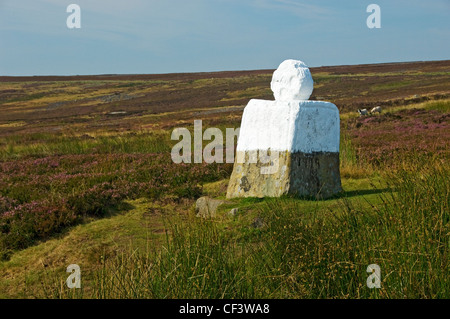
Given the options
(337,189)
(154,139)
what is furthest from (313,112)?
(154,139)

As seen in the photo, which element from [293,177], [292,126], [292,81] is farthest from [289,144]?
[292,81]

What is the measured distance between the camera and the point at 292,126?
30.5ft

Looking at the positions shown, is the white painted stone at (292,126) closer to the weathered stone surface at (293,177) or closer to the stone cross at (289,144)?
the stone cross at (289,144)

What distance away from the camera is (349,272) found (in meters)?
4.73

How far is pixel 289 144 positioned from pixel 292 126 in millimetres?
358

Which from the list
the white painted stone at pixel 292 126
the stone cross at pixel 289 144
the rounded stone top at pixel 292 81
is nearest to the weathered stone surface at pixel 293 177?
the stone cross at pixel 289 144

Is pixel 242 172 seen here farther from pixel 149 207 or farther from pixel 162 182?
pixel 162 182

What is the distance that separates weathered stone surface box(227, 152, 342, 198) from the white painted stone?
0.18m

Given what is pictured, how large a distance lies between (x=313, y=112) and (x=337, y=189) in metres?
1.67

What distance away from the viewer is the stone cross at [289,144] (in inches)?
367

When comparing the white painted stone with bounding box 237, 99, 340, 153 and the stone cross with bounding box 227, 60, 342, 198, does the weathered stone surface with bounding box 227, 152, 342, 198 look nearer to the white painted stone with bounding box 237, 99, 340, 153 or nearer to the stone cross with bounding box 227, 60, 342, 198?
the stone cross with bounding box 227, 60, 342, 198

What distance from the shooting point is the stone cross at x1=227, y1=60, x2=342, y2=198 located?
9.32 m

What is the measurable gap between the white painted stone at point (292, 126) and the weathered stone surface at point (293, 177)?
18 cm

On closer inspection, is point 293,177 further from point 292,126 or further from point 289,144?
point 292,126
